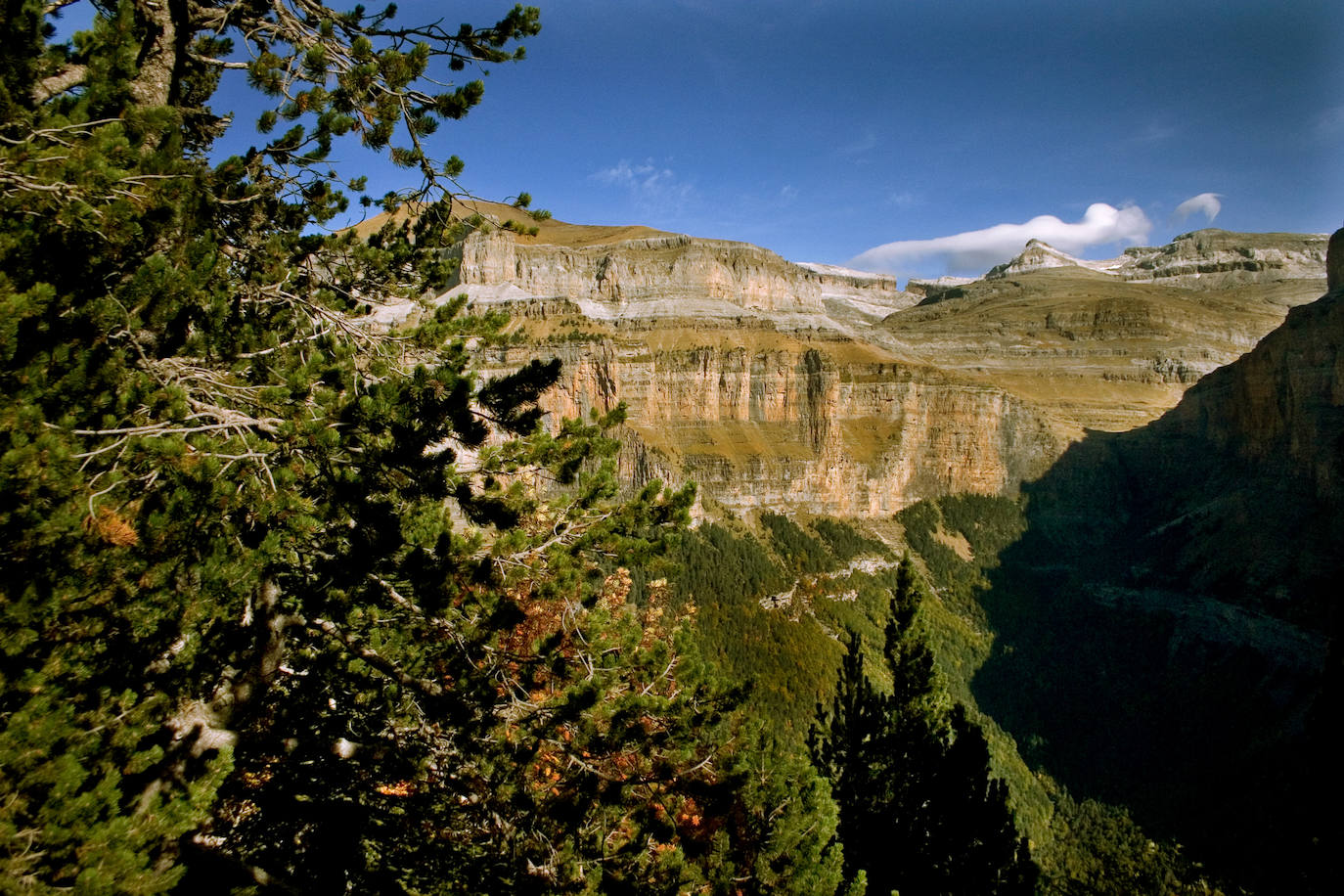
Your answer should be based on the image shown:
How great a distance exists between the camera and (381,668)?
4.89 m

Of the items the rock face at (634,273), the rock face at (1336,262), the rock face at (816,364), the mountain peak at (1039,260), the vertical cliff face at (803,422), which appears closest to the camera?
the rock face at (1336,262)

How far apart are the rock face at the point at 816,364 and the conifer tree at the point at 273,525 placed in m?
58.3

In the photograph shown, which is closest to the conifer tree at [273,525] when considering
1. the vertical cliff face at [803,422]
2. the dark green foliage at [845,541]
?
the vertical cliff face at [803,422]

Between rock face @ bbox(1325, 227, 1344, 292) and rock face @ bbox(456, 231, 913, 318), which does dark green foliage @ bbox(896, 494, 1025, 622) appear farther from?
rock face @ bbox(456, 231, 913, 318)

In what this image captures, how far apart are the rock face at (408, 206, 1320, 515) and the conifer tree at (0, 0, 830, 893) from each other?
5829cm

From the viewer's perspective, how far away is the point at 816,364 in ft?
271

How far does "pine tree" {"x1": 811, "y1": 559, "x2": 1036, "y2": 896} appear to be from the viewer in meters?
15.6

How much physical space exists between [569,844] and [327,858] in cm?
332

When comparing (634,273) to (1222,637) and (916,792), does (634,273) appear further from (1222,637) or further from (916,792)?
(916,792)

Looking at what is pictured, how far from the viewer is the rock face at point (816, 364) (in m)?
79.2

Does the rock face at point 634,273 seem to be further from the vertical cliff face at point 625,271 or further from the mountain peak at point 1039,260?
the mountain peak at point 1039,260

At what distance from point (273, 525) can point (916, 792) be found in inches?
699

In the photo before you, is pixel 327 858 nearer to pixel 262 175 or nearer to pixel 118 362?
pixel 118 362

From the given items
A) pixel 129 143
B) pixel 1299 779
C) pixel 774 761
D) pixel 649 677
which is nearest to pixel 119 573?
pixel 129 143
